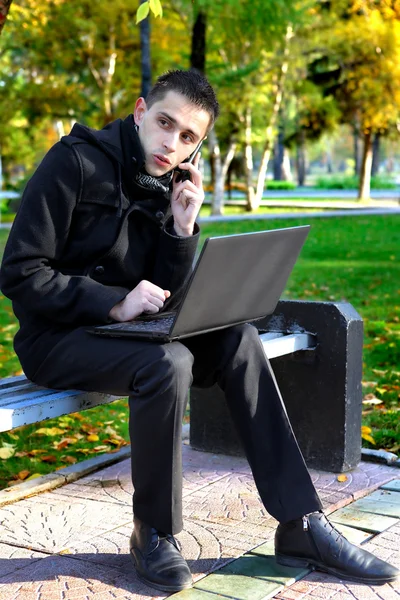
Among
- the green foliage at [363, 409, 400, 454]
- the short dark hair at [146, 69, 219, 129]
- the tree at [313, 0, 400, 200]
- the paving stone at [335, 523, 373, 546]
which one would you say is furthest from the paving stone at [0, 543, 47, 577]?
the tree at [313, 0, 400, 200]

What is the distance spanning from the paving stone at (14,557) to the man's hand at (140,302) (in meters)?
0.94

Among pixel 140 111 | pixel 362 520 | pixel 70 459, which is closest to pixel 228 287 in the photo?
pixel 140 111

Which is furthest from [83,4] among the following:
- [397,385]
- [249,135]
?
[397,385]

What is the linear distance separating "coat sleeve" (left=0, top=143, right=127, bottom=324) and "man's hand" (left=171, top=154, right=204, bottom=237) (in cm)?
39

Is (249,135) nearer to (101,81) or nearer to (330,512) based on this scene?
(101,81)

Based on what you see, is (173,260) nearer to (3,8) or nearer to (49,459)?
(49,459)

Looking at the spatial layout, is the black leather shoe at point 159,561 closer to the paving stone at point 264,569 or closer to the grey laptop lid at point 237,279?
the paving stone at point 264,569

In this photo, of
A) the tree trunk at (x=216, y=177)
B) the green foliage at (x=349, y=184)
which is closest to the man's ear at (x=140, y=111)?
the tree trunk at (x=216, y=177)

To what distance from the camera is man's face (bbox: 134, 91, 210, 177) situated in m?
3.30

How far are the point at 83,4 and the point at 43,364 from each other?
2379cm

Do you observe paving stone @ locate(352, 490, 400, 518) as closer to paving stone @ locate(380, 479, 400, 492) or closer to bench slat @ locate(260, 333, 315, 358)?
paving stone @ locate(380, 479, 400, 492)

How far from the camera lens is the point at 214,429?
183 inches

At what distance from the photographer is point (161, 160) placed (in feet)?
11.0

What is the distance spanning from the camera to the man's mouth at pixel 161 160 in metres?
3.35
